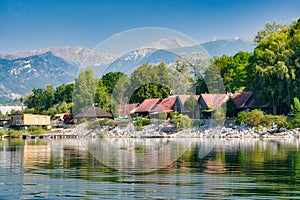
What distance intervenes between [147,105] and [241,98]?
10677mm

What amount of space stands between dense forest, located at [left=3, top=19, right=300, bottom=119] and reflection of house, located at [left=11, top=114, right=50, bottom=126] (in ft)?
27.4

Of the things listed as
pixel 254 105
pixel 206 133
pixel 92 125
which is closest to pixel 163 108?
pixel 92 125

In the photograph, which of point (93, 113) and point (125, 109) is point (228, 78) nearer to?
point (125, 109)

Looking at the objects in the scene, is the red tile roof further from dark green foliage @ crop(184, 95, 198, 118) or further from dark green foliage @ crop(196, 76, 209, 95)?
dark green foliage @ crop(196, 76, 209, 95)

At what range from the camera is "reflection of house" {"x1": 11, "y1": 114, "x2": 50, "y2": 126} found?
70.9 meters

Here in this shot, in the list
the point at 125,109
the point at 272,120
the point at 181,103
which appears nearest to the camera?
the point at 272,120

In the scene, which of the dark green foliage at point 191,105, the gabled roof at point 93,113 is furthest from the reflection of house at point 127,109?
the dark green foliage at point 191,105

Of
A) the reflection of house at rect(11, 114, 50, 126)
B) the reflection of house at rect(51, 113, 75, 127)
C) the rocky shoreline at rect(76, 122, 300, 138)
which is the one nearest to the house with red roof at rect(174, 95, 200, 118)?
the rocky shoreline at rect(76, 122, 300, 138)

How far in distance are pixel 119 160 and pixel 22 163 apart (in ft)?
12.6

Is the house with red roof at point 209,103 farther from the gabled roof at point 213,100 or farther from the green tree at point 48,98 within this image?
the green tree at point 48,98

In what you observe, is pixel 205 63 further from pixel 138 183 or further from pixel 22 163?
pixel 138 183

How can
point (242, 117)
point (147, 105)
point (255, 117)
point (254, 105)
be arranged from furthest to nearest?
point (147, 105), point (254, 105), point (242, 117), point (255, 117)

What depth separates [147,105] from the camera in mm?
63250

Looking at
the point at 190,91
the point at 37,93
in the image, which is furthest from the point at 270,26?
the point at 37,93
